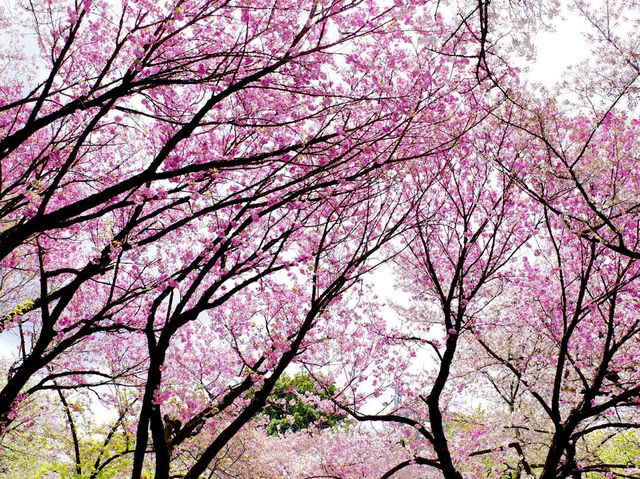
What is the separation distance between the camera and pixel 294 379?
3316cm

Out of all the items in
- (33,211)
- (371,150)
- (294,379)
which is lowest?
(33,211)

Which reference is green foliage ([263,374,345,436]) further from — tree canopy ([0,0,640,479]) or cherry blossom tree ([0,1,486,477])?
cherry blossom tree ([0,1,486,477])

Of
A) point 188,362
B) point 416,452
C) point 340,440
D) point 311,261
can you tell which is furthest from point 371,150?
point 340,440

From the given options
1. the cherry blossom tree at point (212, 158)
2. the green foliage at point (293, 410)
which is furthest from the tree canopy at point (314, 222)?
the green foliage at point (293, 410)

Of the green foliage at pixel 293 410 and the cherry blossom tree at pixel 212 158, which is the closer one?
the cherry blossom tree at pixel 212 158

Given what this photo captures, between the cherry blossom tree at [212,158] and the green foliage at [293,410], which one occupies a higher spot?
the green foliage at [293,410]

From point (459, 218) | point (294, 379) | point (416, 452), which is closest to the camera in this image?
point (459, 218)

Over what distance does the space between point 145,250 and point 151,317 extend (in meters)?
3.40

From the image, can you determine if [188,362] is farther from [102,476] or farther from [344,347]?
[344,347]

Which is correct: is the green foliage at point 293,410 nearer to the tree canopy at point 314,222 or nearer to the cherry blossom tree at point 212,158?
the tree canopy at point 314,222

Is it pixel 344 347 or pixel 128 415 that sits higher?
pixel 344 347

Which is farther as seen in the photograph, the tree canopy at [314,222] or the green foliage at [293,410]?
the green foliage at [293,410]

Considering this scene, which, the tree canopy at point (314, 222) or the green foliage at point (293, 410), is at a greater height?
the green foliage at point (293, 410)

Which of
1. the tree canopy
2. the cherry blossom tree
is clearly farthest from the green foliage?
the cherry blossom tree
